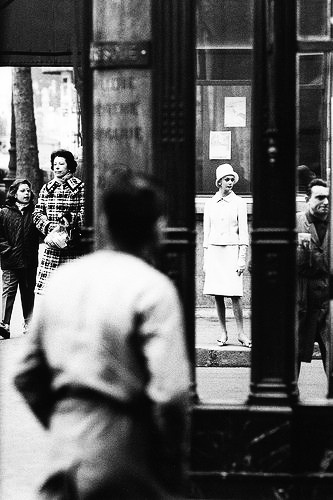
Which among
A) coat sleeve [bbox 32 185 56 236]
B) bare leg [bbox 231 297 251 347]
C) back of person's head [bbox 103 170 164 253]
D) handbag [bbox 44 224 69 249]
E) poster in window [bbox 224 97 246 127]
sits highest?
poster in window [bbox 224 97 246 127]

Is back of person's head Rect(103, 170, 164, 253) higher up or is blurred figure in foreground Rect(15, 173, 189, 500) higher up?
back of person's head Rect(103, 170, 164, 253)

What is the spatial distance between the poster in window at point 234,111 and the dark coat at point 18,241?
Result: 2.25m

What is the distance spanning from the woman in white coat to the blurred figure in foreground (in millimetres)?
7894

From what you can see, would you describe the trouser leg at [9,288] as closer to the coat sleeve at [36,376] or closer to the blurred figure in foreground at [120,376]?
the coat sleeve at [36,376]

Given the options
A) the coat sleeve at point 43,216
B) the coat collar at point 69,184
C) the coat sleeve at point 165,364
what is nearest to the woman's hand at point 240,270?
the coat collar at point 69,184

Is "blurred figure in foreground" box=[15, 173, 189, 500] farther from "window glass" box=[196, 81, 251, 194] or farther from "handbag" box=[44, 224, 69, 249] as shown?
"window glass" box=[196, 81, 251, 194]

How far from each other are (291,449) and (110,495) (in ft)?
8.66

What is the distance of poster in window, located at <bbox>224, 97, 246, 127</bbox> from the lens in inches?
517

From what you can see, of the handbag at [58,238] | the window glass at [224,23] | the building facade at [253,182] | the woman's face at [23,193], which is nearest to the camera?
the building facade at [253,182]

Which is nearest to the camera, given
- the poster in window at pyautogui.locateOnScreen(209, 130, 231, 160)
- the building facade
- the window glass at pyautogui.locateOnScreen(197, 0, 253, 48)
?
the building facade

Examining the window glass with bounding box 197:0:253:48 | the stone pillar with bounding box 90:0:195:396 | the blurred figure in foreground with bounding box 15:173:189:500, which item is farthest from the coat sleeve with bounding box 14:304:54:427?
the window glass with bounding box 197:0:253:48

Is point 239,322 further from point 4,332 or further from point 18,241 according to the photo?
point 18,241

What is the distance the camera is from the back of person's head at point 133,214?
377cm

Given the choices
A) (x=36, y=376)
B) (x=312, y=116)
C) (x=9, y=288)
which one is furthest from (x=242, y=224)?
(x=36, y=376)
